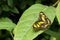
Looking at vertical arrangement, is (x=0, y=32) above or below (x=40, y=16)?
below

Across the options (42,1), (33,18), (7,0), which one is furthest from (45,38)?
(33,18)

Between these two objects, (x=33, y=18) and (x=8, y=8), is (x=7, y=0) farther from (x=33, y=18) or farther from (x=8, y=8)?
(x=33, y=18)

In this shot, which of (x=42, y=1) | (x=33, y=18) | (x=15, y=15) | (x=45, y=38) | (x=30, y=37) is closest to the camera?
(x=30, y=37)

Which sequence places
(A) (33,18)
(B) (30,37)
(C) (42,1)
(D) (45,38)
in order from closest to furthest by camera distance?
(B) (30,37) < (A) (33,18) < (D) (45,38) < (C) (42,1)

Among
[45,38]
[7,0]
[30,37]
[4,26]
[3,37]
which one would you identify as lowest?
[3,37]

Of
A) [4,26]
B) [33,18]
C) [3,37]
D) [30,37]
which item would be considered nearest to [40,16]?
[33,18]

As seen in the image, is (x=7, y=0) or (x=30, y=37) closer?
(x=30, y=37)

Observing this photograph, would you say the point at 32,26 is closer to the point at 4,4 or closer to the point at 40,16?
the point at 40,16
